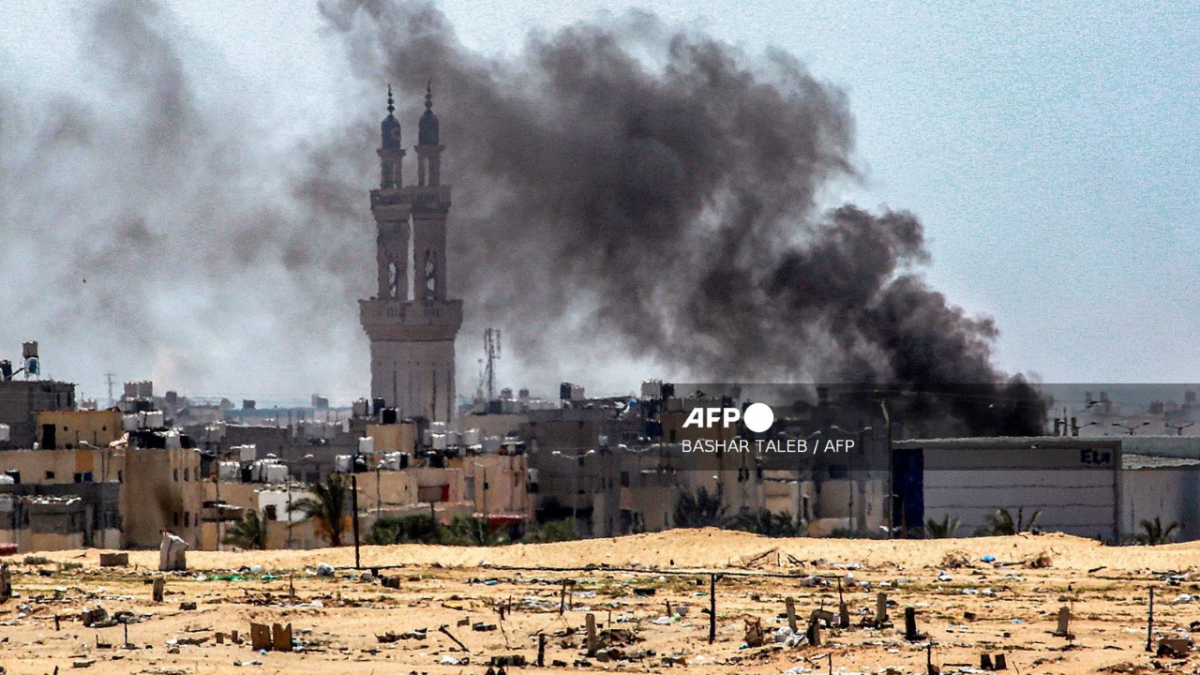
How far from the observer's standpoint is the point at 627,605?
34.8 meters

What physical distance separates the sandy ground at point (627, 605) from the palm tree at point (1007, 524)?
874 cm

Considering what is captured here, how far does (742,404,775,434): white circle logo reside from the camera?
70500 mm

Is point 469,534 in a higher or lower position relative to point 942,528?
lower

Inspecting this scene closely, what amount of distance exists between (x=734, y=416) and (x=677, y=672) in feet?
148

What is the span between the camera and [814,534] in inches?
2574

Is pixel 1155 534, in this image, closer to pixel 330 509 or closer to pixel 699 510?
pixel 699 510

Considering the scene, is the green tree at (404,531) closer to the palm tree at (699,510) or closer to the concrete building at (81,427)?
the palm tree at (699,510)

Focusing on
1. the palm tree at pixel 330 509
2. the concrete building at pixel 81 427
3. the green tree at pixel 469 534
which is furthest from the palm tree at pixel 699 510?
the concrete building at pixel 81 427

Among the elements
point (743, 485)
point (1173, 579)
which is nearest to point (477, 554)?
point (1173, 579)

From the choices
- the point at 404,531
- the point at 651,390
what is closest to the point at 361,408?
the point at 651,390

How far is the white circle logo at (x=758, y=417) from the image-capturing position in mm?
70500

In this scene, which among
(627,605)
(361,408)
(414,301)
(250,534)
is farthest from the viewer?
(414,301)

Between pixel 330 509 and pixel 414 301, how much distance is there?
75.4m

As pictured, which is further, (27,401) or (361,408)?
(361,408)
